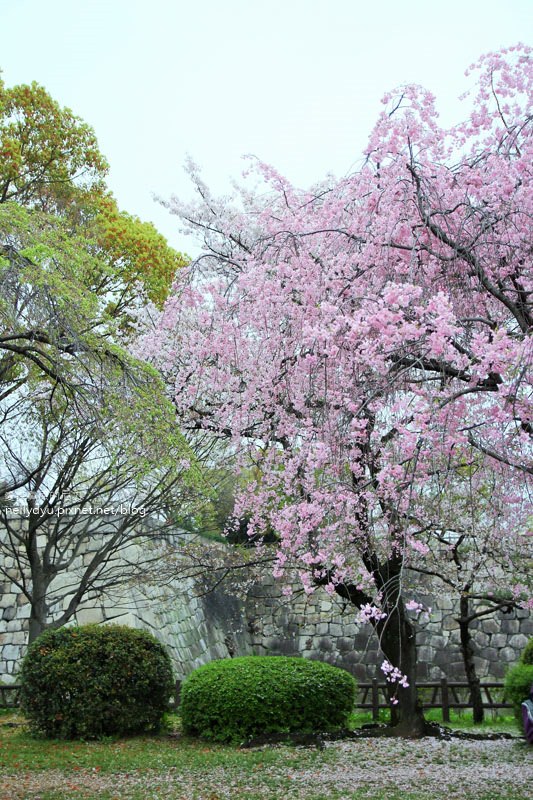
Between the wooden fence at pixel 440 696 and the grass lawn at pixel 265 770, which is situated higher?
the wooden fence at pixel 440 696

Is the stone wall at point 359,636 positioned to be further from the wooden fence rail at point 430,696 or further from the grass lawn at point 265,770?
the grass lawn at point 265,770

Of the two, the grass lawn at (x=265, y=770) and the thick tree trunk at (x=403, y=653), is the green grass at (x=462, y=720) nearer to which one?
the thick tree trunk at (x=403, y=653)

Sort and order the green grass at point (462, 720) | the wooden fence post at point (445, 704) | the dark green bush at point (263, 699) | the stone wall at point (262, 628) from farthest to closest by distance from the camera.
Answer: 1. the stone wall at point (262, 628)
2. the wooden fence post at point (445, 704)
3. the green grass at point (462, 720)
4. the dark green bush at point (263, 699)

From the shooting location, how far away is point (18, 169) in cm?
1115

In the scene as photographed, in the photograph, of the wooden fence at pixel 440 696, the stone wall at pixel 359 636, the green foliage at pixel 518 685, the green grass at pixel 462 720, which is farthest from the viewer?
the stone wall at pixel 359 636

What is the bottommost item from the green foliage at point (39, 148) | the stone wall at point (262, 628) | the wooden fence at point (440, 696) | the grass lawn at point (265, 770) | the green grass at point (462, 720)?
the green grass at point (462, 720)

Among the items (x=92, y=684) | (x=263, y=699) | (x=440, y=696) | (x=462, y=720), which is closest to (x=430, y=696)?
(x=440, y=696)

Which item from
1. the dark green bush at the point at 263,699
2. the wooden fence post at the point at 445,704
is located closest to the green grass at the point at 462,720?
the wooden fence post at the point at 445,704

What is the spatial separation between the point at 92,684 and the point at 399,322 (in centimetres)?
633

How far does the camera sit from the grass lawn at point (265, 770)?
6.14m

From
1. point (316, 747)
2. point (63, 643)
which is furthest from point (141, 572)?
point (316, 747)

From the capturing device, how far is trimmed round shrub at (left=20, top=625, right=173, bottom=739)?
8.80 meters

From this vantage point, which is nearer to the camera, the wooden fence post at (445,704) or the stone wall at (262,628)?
the wooden fence post at (445,704)

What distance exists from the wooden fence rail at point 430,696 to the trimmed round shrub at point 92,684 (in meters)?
1.82
